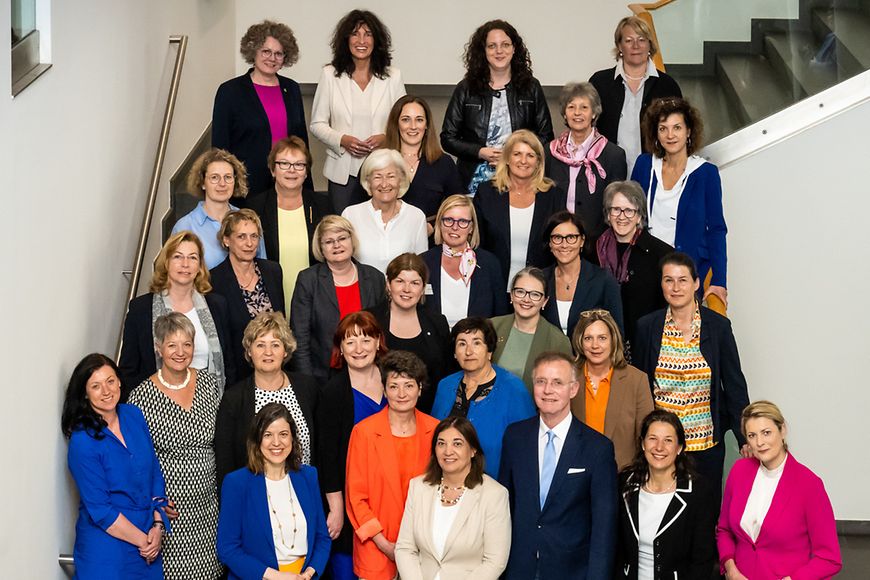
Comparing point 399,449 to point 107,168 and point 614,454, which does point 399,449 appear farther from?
point 107,168

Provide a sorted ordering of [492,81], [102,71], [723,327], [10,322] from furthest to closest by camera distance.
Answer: [492,81], [102,71], [723,327], [10,322]

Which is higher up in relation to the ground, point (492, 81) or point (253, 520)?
point (492, 81)

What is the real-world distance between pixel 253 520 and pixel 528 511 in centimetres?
106

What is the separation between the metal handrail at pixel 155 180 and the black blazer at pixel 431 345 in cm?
114

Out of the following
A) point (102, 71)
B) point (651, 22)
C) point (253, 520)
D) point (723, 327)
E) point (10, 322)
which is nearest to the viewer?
point (10, 322)

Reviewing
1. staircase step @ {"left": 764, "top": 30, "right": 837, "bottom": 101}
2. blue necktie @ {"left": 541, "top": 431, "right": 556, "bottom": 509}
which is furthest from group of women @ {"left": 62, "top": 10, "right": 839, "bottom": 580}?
staircase step @ {"left": 764, "top": 30, "right": 837, "bottom": 101}

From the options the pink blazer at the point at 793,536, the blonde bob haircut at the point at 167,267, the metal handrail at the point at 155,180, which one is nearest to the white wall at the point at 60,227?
the metal handrail at the point at 155,180

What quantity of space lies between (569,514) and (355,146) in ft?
8.29

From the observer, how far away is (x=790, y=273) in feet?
22.4

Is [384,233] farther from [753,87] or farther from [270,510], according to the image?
[753,87]

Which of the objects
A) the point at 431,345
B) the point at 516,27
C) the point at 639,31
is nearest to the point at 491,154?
the point at 639,31

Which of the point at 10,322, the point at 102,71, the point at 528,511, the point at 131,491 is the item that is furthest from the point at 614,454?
the point at 102,71

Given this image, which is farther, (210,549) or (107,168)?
(107,168)

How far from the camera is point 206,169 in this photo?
6.12 metres
